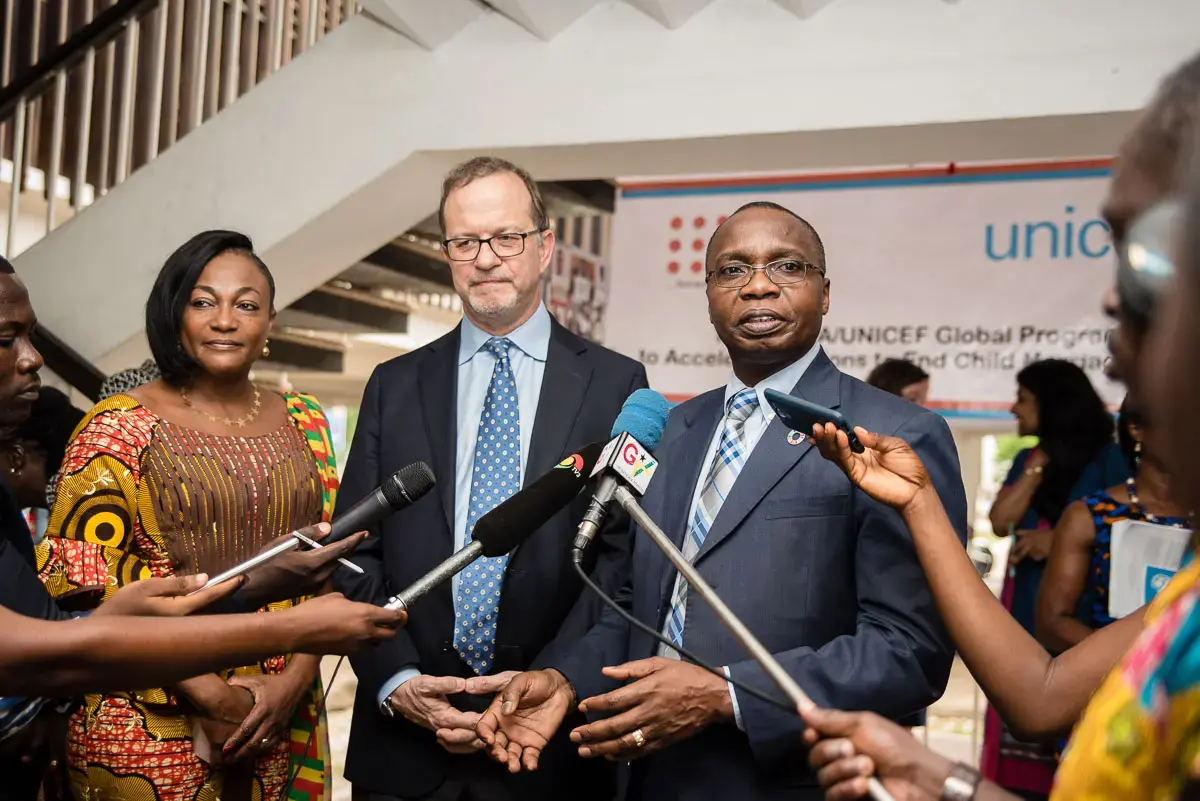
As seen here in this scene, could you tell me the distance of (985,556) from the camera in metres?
4.66

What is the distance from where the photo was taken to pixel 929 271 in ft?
17.9

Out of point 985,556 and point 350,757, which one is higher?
point 985,556

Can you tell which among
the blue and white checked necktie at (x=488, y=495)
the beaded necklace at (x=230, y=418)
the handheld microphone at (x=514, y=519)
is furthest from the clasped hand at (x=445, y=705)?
the beaded necklace at (x=230, y=418)

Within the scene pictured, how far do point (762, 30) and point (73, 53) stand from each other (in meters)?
Result: 3.67

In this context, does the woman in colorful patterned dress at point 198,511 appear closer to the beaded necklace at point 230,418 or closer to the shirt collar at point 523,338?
the beaded necklace at point 230,418

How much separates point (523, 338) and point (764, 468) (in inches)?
34.3

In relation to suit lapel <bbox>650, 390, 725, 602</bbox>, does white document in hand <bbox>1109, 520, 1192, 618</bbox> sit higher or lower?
lower

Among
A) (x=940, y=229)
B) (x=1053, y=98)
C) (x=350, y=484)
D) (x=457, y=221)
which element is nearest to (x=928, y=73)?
(x=1053, y=98)

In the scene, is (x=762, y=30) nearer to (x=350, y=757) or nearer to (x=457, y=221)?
(x=457, y=221)

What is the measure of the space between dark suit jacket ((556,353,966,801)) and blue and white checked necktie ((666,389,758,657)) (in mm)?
32

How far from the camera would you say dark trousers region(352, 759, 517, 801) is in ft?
8.44

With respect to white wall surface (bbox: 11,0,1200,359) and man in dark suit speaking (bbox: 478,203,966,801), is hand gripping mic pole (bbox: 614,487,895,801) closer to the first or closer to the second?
man in dark suit speaking (bbox: 478,203,966,801)

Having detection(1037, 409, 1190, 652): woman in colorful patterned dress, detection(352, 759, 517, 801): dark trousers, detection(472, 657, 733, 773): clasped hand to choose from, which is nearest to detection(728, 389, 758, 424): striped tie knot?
detection(472, 657, 733, 773): clasped hand

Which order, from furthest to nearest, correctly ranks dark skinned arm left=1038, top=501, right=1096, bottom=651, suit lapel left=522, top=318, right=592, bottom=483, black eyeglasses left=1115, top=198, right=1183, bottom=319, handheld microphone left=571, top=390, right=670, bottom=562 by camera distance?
1. dark skinned arm left=1038, top=501, right=1096, bottom=651
2. suit lapel left=522, top=318, right=592, bottom=483
3. handheld microphone left=571, top=390, right=670, bottom=562
4. black eyeglasses left=1115, top=198, right=1183, bottom=319
